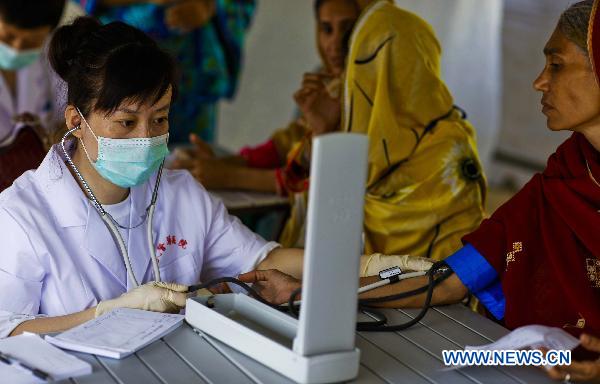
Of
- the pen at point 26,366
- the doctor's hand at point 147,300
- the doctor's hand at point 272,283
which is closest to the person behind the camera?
the pen at point 26,366

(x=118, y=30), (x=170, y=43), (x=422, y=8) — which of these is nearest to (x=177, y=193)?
(x=118, y=30)

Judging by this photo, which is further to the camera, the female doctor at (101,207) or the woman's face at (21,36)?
the woman's face at (21,36)

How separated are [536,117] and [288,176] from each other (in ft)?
10.1

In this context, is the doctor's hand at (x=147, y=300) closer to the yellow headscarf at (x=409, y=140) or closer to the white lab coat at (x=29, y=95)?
the yellow headscarf at (x=409, y=140)

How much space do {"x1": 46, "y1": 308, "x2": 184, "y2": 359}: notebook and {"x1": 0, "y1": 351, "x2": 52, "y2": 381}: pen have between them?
0.32 ft

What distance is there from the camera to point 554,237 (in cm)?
204

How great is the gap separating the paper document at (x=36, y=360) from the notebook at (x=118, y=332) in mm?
29

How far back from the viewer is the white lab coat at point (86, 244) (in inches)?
74.8

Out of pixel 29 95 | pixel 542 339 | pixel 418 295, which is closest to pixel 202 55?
pixel 29 95

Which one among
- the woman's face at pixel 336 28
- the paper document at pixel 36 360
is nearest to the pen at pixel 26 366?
the paper document at pixel 36 360

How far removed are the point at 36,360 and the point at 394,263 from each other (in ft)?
2.97

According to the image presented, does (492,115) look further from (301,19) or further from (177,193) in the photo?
(177,193)

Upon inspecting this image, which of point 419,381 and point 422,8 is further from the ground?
point 422,8

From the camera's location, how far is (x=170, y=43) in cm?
415
